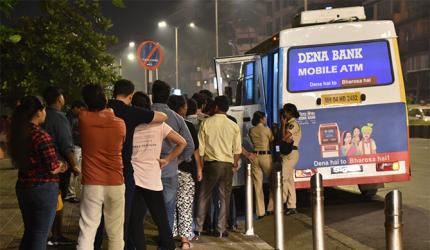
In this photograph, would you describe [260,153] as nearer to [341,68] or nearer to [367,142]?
[367,142]

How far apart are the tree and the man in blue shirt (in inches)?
330

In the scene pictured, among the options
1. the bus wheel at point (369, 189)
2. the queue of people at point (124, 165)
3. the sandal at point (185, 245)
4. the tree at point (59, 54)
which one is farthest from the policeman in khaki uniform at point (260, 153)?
the tree at point (59, 54)

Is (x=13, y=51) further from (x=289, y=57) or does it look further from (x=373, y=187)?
(x=373, y=187)

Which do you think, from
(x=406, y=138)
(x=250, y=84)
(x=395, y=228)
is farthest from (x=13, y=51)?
(x=395, y=228)

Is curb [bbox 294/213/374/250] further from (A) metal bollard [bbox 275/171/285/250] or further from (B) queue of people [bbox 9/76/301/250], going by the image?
(B) queue of people [bbox 9/76/301/250]

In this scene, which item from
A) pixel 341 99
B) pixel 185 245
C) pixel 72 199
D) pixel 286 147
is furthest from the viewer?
pixel 72 199

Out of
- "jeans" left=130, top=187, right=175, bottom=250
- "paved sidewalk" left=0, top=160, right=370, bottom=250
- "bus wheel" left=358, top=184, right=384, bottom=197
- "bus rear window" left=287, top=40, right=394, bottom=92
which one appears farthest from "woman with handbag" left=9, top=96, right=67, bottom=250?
"bus wheel" left=358, top=184, right=384, bottom=197

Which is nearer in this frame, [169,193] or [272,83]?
[169,193]

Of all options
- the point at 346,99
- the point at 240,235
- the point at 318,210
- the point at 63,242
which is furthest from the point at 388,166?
the point at 63,242

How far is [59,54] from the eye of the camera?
14.9 metres

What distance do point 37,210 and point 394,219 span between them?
3.01m

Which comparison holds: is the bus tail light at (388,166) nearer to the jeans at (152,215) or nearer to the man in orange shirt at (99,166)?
the jeans at (152,215)

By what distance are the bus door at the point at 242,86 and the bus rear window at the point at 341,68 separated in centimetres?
124

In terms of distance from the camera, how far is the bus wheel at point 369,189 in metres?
11.9
